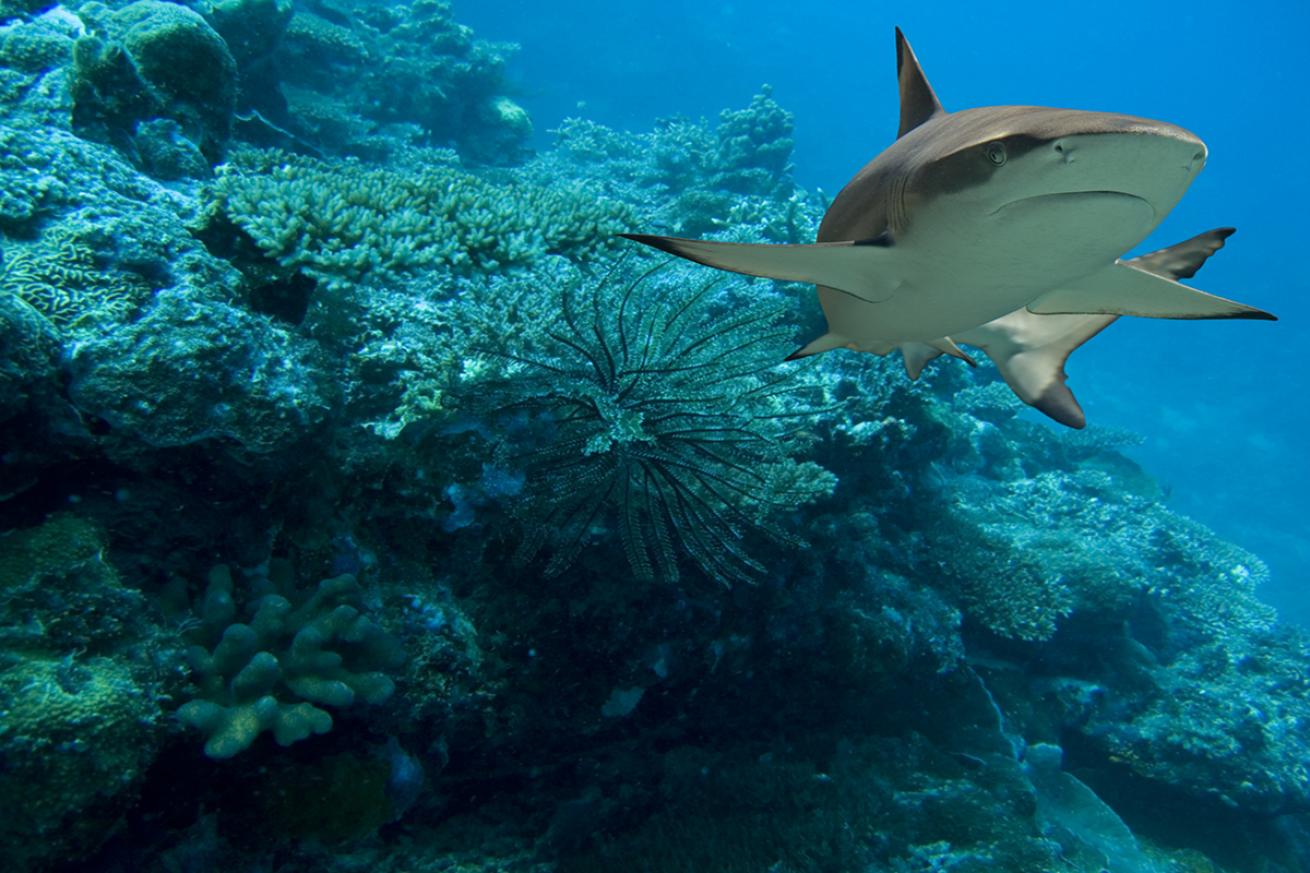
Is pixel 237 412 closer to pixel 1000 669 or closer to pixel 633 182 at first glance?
pixel 1000 669

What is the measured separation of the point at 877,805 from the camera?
208 inches

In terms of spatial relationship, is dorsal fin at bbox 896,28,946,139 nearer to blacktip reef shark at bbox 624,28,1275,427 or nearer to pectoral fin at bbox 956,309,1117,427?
blacktip reef shark at bbox 624,28,1275,427

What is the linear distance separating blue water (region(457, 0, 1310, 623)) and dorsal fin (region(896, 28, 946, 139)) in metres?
20.8

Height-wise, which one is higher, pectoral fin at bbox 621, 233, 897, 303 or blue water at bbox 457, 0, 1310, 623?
blue water at bbox 457, 0, 1310, 623

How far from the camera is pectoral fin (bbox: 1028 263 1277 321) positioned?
2.06 m

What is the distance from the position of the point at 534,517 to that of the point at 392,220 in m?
2.52

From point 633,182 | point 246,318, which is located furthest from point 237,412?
point 633,182

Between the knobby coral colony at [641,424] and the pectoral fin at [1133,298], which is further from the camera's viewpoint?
the knobby coral colony at [641,424]

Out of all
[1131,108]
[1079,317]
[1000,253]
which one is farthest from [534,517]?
[1131,108]

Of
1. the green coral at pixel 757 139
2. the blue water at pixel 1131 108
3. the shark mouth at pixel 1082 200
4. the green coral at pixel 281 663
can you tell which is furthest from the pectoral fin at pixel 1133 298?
the blue water at pixel 1131 108

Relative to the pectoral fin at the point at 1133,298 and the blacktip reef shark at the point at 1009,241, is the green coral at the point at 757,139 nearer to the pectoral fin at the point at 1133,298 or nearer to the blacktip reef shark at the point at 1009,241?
the blacktip reef shark at the point at 1009,241

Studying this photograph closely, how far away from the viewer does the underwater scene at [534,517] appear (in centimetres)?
223

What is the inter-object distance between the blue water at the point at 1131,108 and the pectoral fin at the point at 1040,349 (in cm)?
2165

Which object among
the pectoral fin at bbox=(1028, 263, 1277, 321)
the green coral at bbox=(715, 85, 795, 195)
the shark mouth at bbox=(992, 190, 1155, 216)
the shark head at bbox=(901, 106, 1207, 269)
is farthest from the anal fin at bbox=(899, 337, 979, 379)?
the green coral at bbox=(715, 85, 795, 195)
